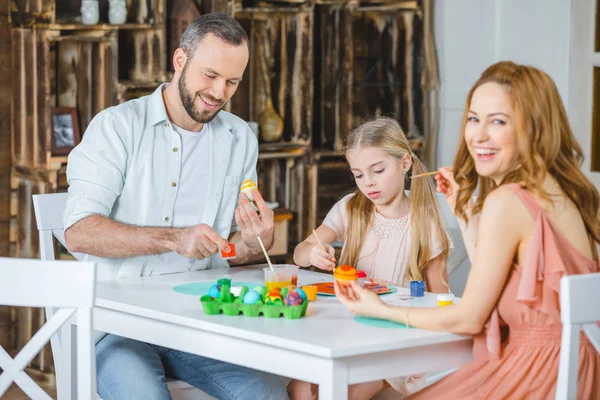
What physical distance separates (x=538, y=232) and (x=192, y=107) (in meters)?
1.27

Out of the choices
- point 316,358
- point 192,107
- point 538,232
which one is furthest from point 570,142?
point 192,107

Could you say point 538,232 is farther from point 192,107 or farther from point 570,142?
point 192,107

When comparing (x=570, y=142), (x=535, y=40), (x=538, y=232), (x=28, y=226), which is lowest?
(x=28, y=226)

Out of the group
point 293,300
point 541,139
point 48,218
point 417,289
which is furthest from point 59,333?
point 541,139

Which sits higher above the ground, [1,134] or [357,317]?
[1,134]

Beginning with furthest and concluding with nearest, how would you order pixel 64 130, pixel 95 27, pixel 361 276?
pixel 64 130, pixel 95 27, pixel 361 276

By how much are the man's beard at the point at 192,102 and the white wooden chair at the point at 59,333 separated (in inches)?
19.7

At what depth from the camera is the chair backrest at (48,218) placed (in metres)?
2.96

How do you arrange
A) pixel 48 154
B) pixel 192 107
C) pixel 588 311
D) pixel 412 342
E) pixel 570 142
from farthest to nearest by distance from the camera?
pixel 48 154
pixel 192 107
pixel 570 142
pixel 412 342
pixel 588 311

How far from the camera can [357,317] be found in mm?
2156

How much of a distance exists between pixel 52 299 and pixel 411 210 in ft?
4.35

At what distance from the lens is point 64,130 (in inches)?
162

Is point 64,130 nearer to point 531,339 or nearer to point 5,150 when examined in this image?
point 5,150

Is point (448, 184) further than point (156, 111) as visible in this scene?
No
